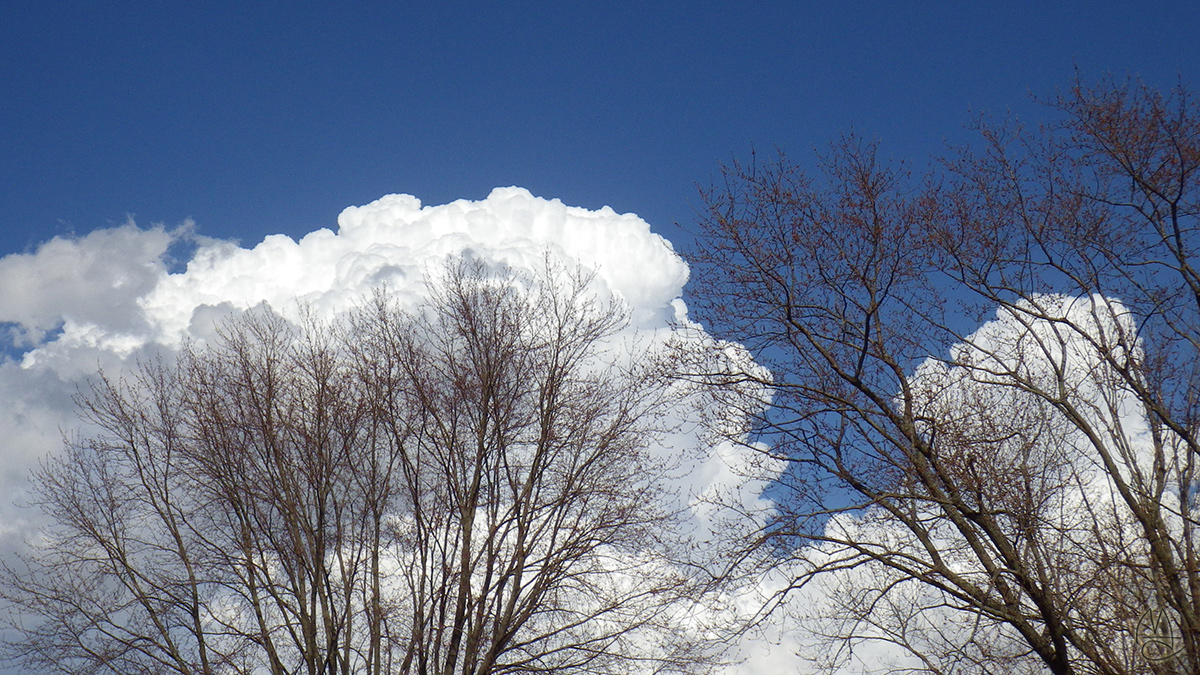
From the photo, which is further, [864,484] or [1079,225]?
[1079,225]

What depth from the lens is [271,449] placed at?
14680mm

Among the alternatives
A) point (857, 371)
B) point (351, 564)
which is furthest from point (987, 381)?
point (351, 564)

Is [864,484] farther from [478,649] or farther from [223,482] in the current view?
[223,482]

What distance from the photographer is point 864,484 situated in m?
10.4

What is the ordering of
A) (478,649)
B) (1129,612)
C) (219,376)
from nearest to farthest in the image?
(1129,612) < (478,649) < (219,376)

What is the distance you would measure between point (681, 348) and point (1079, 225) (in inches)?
217

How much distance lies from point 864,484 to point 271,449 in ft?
31.8

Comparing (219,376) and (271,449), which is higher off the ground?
(219,376)

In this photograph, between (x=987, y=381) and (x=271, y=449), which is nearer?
(x=987, y=381)

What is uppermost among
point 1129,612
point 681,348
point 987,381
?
point 681,348

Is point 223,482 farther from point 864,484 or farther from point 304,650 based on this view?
point 864,484

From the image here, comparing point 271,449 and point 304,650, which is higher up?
point 271,449

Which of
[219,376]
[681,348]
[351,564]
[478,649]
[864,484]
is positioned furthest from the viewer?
[219,376]

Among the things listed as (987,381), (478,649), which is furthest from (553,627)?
(987,381)
